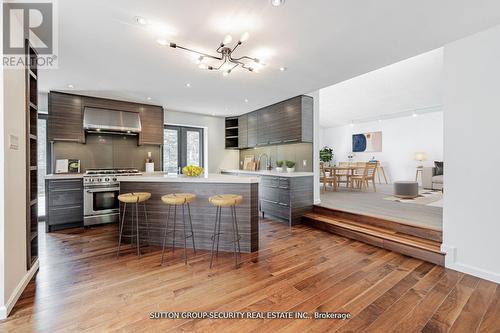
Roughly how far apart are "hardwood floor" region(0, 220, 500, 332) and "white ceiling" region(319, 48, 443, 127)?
3497mm

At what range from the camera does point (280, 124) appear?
5.00 meters

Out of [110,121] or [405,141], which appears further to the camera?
[405,141]

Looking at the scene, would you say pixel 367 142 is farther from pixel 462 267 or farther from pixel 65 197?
pixel 65 197

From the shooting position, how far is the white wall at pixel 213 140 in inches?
238

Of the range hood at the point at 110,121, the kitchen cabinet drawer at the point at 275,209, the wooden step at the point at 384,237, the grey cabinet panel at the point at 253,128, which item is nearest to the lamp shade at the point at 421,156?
the wooden step at the point at 384,237

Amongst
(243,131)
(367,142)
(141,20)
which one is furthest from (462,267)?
(367,142)

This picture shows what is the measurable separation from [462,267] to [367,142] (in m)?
7.30

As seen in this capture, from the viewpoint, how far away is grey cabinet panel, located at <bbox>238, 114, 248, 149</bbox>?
20.1 feet

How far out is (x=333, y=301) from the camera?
6.38 ft

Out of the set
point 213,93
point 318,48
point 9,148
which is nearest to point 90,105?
point 213,93

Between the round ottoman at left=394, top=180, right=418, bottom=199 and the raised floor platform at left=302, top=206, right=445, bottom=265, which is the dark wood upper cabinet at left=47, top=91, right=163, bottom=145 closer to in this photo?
the raised floor platform at left=302, top=206, right=445, bottom=265

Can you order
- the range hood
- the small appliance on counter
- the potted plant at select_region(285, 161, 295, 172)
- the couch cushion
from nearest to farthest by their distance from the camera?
the range hood < the potted plant at select_region(285, 161, 295, 172) < the small appliance on counter < the couch cushion

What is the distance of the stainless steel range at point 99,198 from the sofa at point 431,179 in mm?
8306

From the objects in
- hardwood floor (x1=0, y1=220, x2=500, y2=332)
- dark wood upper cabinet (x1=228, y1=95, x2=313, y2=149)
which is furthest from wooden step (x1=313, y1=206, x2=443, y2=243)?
dark wood upper cabinet (x1=228, y1=95, x2=313, y2=149)
